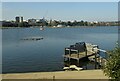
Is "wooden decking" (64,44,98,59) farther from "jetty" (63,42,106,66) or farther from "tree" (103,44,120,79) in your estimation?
"tree" (103,44,120,79)

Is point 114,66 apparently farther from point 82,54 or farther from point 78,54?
point 82,54

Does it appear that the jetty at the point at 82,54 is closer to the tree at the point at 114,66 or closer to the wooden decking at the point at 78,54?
the wooden decking at the point at 78,54

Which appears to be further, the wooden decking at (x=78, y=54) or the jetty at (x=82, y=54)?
the wooden decking at (x=78, y=54)

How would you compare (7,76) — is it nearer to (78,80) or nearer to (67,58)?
(78,80)

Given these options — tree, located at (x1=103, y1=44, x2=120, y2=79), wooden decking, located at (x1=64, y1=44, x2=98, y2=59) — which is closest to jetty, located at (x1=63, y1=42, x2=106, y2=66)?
wooden decking, located at (x1=64, y1=44, x2=98, y2=59)

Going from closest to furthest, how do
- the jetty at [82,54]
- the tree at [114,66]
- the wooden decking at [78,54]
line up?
the tree at [114,66]
the jetty at [82,54]
the wooden decking at [78,54]

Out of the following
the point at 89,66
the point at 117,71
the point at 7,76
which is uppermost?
the point at 117,71

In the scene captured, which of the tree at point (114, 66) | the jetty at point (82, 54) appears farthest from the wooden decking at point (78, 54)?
the tree at point (114, 66)

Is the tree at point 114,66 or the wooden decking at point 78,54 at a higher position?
the tree at point 114,66

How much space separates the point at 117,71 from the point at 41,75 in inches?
289

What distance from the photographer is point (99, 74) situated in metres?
17.7

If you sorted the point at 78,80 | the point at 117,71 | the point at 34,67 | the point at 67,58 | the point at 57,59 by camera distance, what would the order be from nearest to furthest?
1. the point at 117,71
2. the point at 78,80
3. the point at 34,67
4. the point at 67,58
5. the point at 57,59

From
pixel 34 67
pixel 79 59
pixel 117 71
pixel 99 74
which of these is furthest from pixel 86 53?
pixel 117 71

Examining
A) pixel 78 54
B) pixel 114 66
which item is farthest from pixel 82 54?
pixel 114 66
